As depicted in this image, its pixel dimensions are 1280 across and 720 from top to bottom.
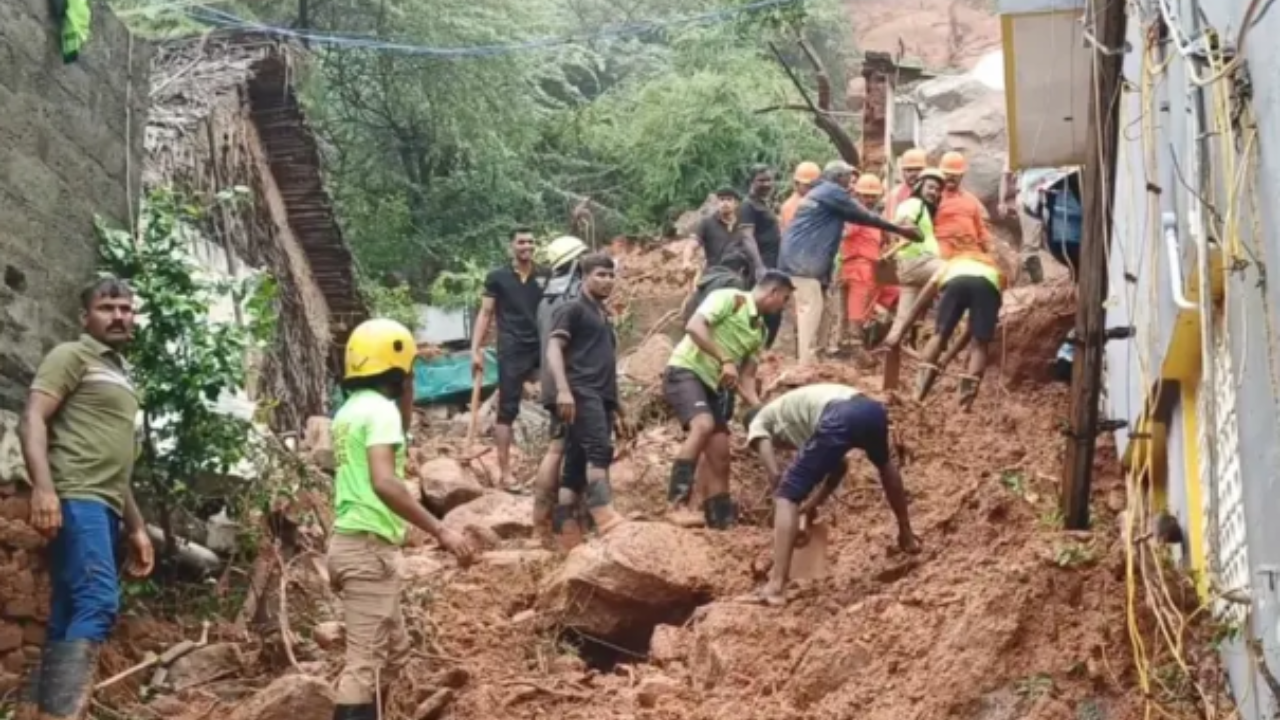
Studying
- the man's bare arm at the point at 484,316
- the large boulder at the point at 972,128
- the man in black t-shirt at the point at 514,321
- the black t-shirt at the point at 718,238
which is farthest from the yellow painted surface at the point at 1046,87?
the large boulder at the point at 972,128

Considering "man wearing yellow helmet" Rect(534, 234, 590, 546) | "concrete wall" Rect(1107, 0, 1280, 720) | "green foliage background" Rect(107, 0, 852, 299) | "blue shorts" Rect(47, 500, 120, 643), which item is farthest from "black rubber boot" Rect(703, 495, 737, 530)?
"green foliage background" Rect(107, 0, 852, 299)

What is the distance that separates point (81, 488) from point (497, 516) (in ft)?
12.6

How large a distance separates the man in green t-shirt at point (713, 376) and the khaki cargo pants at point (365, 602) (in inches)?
123

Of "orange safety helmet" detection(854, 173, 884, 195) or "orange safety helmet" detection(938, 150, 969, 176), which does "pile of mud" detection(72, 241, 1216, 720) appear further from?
"orange safety helmet" detection(854, 173, 884, 195)

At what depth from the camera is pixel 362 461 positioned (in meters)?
6.41

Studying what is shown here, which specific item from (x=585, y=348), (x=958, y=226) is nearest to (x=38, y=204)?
(x=585, y=348)

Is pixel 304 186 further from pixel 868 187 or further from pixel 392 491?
pixel 392 491

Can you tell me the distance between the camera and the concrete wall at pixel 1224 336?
4.85 meters

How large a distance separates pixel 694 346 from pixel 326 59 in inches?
479

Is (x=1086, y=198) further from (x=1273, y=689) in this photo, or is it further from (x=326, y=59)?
(x=326, y=59)

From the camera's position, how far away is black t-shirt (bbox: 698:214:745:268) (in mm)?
12375

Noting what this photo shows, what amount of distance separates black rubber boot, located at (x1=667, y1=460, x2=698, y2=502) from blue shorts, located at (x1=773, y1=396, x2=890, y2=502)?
154 centimetres

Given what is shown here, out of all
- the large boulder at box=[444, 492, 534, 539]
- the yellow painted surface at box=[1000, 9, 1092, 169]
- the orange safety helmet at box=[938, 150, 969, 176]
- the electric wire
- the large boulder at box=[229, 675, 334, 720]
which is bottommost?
the large boulder at box=[229, 675, 334, 720]

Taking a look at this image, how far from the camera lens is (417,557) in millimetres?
9648
